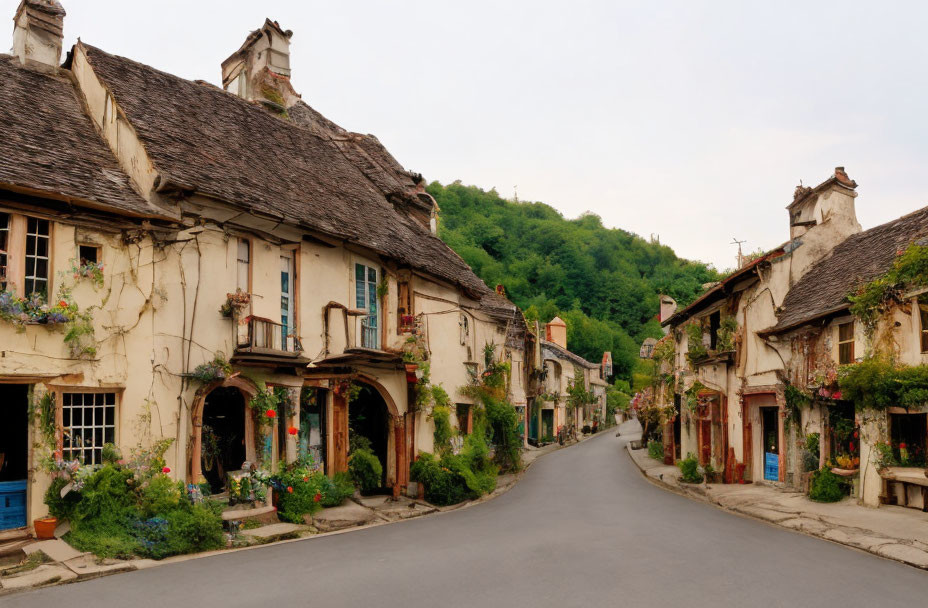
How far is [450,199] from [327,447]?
5216cm

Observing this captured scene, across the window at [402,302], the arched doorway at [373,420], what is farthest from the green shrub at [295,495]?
the window at [402,302]

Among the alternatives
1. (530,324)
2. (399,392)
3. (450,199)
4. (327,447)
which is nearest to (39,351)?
(327,447)

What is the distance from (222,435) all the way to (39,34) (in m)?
9.72

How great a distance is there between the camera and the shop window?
683 inches

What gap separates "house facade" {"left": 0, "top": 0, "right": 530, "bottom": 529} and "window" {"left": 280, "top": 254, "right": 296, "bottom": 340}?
0.16ft

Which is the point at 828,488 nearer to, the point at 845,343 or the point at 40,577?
the point at 845,343

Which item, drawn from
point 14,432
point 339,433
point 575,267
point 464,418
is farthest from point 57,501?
point 575,267

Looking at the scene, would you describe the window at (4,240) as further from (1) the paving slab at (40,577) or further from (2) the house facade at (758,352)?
(2) the house facade at (758,352)

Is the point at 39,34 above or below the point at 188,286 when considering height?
above

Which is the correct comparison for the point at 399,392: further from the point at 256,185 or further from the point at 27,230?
the point at 27,230

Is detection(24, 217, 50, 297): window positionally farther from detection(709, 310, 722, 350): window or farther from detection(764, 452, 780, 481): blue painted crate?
detection(709, 310, 722, 350): window

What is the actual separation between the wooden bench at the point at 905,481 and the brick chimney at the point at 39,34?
814 inches

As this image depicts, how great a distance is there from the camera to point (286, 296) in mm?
17906

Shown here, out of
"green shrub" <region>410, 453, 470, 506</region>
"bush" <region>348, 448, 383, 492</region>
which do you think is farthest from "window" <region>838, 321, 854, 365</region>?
"bush" <region>348, 448, 383, 492</region>
